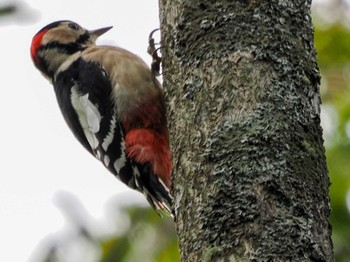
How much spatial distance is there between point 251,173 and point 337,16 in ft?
5.34

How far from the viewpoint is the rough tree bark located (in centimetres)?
178

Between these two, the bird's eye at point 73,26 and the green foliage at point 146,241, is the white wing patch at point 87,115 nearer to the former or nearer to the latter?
the bird's eye at point 73,26

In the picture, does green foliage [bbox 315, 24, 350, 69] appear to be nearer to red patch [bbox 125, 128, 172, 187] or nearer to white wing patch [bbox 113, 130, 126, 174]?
red patch [bbox 125, 128, 172, 187]

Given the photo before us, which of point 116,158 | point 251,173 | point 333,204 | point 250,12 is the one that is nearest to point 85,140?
point 116,158

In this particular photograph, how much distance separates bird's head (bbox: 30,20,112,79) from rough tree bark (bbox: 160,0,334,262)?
2169 millimetres

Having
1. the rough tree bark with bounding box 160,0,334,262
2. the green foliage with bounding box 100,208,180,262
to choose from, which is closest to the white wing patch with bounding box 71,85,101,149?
the green foliage with bounding box 100,208,180,262

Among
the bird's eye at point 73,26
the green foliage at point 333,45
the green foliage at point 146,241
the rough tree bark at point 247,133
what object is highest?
the bird's eye at point 73,26

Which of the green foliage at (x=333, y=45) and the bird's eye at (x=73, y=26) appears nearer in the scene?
the green foliage at (x=333, y=45)

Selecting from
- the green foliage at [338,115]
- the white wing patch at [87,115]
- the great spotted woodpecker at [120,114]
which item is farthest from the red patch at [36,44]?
the green foliage at [338,115]

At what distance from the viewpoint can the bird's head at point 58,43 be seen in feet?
14.5

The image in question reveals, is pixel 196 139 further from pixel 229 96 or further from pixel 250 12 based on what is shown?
pixel 250 12

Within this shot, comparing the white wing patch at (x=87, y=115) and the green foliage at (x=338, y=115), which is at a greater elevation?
the white wing patch at (x=87, y=115)

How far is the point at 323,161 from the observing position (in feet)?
6.42

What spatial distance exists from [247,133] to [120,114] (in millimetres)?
1911
